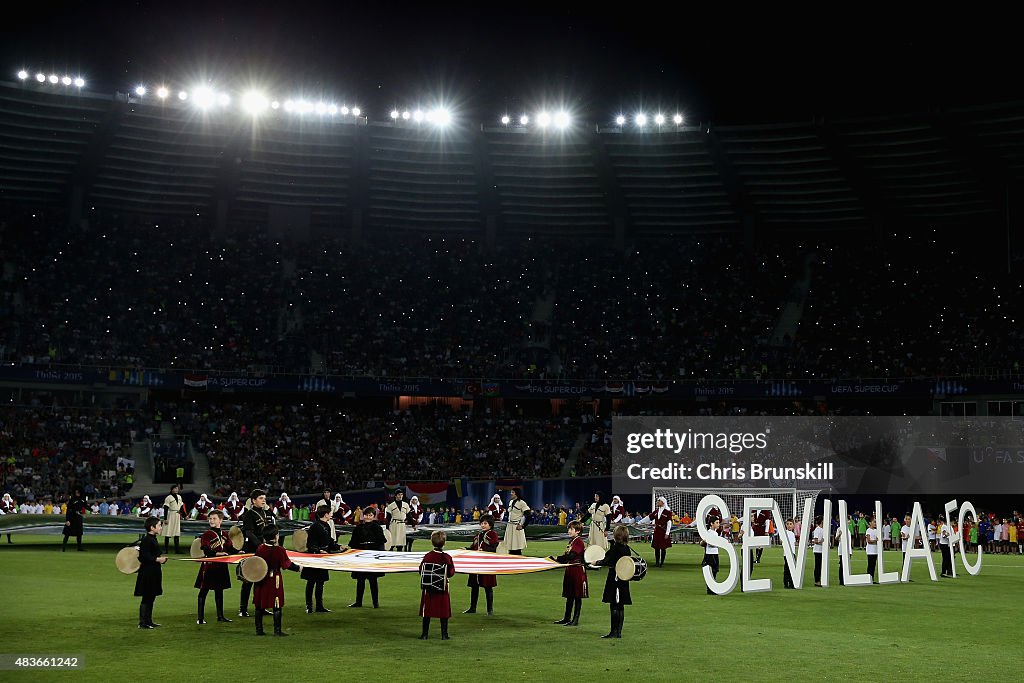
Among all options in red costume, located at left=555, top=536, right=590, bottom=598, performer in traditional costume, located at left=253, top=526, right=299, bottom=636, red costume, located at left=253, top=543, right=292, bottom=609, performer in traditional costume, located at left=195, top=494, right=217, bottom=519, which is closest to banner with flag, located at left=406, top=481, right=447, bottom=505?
performer in traditional costume, located at left=195, top=494, right=217, bottom=519

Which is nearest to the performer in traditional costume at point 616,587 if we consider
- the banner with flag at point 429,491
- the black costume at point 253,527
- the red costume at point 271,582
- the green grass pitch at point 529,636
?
the green grass pitch at point 529,636

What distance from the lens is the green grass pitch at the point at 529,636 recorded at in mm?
14938

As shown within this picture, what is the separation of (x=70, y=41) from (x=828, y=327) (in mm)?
43616

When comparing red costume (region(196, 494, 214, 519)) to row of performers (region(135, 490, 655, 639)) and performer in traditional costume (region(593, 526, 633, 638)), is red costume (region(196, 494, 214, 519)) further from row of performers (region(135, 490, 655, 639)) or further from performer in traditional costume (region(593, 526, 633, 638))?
performer in traditional costume (region(593, 526, 633, 638))

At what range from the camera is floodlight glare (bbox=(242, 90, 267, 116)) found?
55906 millimetres

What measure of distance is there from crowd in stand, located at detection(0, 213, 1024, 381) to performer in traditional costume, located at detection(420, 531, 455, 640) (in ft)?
139

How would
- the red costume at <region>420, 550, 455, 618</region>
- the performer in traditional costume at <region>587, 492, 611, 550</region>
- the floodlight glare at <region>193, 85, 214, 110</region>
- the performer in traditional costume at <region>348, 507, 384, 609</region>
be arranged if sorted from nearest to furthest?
the red costume at <region>420, 550, 455, 618</region>, the performer in traditional costume at <region>348, 507, 384, 609</region>, the performer in traditional costume at <region>587, 492, 611, 550</region>, the floodlight glare at <region>193, 85, 214, 110</region>

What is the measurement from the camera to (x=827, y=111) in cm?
5584

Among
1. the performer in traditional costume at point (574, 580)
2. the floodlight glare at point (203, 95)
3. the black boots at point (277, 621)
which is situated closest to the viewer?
the black boots at point (277, 621)

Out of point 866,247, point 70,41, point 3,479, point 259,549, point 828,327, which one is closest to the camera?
point 259,549

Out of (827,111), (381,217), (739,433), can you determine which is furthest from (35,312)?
(827,111)

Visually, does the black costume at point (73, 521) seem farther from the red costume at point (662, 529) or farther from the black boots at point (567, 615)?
the black boots at point (567, 615)

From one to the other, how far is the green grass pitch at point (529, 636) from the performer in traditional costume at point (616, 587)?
28cm

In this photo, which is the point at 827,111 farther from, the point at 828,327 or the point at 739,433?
the point at 739,433
